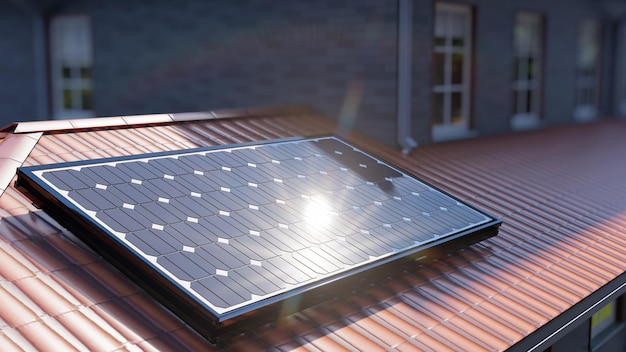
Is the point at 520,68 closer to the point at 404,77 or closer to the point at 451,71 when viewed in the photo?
the point at 451,71

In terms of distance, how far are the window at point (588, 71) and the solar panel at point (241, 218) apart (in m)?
13.6

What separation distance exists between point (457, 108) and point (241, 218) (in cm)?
865

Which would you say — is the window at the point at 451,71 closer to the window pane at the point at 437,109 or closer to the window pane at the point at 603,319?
the window pane at the point at 437,109

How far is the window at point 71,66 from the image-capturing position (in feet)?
53.0

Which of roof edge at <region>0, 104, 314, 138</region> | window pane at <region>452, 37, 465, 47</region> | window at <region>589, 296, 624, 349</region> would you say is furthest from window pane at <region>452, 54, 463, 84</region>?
window at <region>589, 296, 624, 349</region>

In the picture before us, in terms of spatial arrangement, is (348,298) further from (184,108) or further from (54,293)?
(184,108)

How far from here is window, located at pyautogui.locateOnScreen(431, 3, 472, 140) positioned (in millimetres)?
12781

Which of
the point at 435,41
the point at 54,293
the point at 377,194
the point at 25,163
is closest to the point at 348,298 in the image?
the point at 377,194

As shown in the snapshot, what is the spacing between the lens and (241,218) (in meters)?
5.79

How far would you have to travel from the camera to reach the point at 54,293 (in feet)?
15.5

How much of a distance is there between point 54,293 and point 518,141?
1116cm

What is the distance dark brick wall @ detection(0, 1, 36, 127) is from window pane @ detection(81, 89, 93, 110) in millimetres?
1564

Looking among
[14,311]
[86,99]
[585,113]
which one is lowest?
[14,311]

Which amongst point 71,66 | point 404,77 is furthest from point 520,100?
point 71,66
